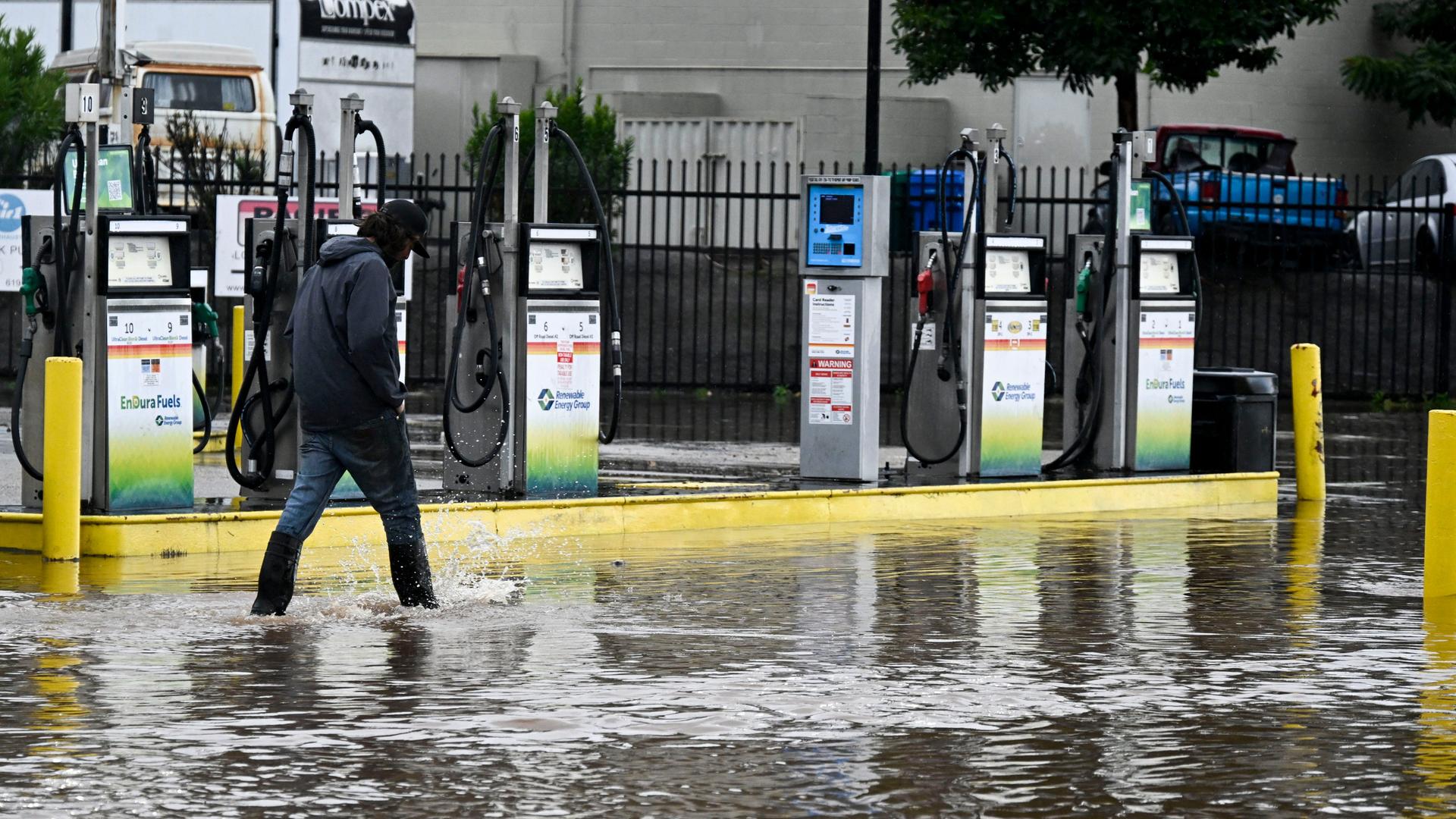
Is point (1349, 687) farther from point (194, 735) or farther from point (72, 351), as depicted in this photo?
point (72, 351)

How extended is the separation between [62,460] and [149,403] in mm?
745

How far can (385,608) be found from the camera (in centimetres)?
1034

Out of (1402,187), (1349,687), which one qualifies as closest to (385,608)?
(1349,687)

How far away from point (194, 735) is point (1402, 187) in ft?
85.1

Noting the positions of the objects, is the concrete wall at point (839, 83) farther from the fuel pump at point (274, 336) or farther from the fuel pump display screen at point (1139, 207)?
the fuel pump at point (274, 336)

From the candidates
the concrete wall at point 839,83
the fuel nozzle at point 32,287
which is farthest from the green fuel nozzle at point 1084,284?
the concrete wall at point 839,83

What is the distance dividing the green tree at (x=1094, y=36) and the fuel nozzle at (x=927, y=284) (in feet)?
39.7

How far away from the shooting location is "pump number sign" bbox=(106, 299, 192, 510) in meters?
12.0

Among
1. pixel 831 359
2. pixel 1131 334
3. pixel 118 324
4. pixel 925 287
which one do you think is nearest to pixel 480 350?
pixel 118 324

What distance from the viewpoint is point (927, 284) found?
15.2 meters

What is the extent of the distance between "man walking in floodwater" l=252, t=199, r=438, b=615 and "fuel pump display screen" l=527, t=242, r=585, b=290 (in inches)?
129

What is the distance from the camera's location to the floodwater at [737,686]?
6906mm

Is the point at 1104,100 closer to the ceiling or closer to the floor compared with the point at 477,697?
closer to the ceiling

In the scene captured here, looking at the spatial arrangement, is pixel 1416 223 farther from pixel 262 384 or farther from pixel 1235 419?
Result: pixel 262 384
